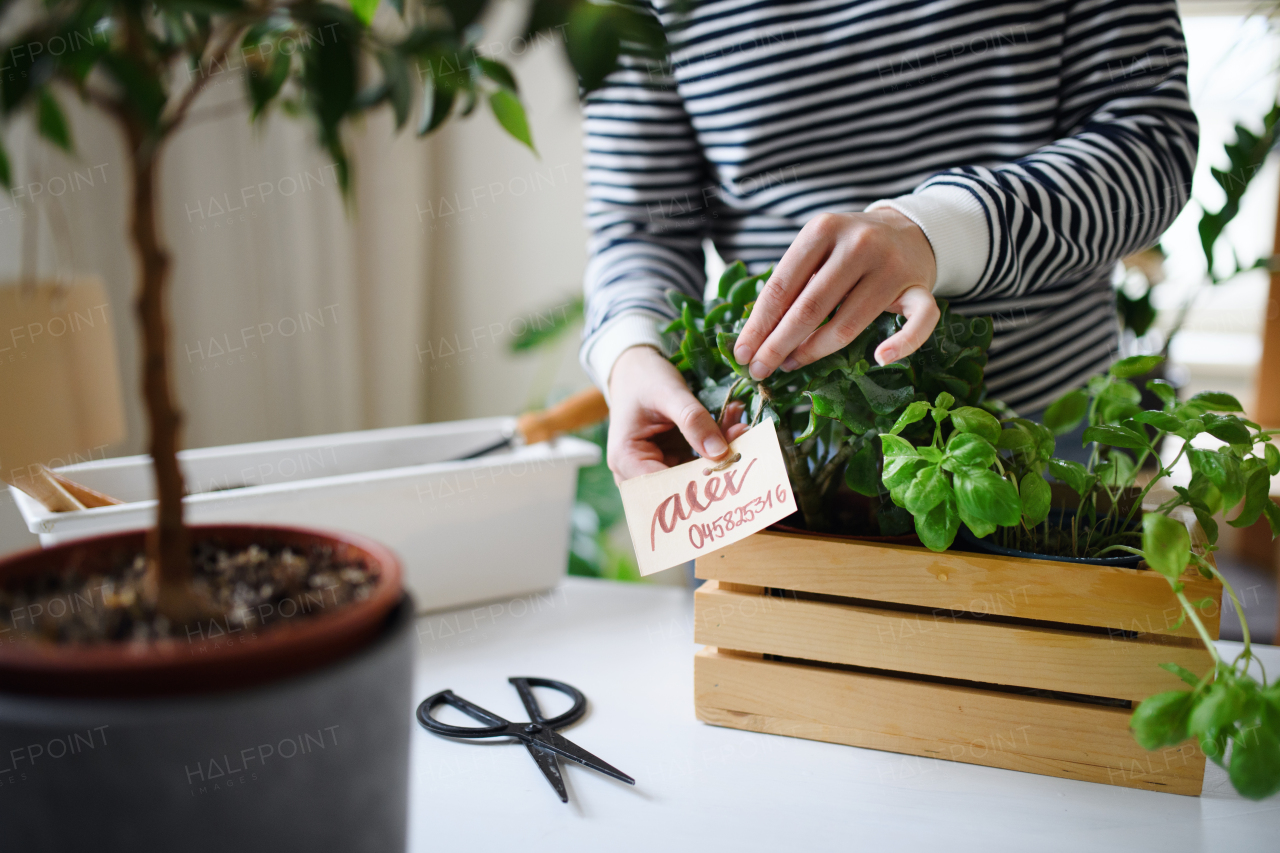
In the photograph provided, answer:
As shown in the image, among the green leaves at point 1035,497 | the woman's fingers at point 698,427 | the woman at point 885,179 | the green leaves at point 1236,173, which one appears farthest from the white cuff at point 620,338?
the green leaves at point 1236,173

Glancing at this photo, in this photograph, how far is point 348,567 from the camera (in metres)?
0.39

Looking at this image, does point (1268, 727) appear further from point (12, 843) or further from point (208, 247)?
point (208, 247)

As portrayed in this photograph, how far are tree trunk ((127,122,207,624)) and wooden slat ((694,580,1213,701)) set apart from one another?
37 centimetres

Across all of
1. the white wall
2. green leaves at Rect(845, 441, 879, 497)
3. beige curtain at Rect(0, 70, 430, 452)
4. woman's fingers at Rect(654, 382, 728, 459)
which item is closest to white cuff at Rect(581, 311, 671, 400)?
woman's fingers at Rect(654, 382, 728, 459)

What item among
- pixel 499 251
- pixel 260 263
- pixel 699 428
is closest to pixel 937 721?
pixel 699 428

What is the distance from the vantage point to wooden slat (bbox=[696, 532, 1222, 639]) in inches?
20.6

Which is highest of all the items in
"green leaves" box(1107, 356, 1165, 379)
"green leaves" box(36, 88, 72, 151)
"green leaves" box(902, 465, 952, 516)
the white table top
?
"green leaves" box(36, 88, 72, 151)

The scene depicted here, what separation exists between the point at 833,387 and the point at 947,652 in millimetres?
201

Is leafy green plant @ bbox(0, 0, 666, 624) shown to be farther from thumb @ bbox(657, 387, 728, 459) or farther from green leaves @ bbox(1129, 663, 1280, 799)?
green leaves @ bbox(1129, 663, 1280, 799)

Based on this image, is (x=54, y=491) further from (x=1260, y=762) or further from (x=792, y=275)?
(x=1260, y=762)

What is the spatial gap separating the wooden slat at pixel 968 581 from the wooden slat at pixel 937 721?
0.06 meters

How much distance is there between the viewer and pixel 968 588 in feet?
1.81

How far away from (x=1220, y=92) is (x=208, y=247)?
10.7ft

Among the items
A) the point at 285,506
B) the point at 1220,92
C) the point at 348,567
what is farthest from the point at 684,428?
the point at 1220,92
